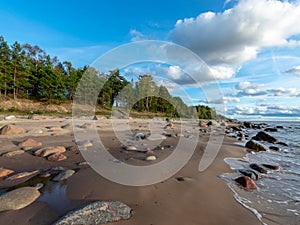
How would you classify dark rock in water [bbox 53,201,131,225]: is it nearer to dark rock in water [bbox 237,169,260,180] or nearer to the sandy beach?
the sandy beach

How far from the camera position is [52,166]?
4328mm

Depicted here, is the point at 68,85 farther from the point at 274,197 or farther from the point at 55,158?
the point at 274,197

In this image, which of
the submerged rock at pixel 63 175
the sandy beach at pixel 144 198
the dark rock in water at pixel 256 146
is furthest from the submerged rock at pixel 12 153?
the dark rock in water at pixel 256 146

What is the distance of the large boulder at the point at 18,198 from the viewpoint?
2.49 m

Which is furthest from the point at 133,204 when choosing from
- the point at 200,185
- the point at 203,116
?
the point at 203,116

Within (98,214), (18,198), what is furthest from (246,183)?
(18,198)

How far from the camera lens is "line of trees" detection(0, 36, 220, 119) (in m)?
28.6

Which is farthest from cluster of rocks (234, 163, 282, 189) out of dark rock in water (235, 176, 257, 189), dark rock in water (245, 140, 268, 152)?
dark rock in water (245, 140, 268, 152)

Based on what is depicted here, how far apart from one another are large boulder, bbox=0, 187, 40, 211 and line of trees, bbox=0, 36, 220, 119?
3214 cm

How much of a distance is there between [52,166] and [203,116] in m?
72.3

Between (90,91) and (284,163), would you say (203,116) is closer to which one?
(90,91)

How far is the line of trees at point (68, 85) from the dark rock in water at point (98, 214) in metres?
33.3

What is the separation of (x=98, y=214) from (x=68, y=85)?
38330 mm

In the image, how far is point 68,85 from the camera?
35875 mm
